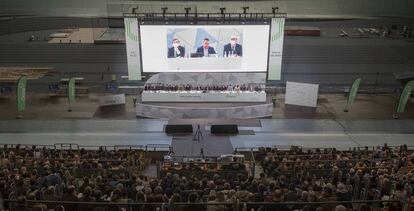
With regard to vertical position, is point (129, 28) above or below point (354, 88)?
above

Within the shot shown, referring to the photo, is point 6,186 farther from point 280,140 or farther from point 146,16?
point 146,16

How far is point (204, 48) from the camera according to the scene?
24750 millimetres

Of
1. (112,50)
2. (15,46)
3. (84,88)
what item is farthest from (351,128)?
(15,46)

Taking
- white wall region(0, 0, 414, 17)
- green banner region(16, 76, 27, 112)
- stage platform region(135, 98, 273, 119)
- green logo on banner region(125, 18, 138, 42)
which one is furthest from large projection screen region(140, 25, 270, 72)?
white wall region(0, 0, 414, 17)

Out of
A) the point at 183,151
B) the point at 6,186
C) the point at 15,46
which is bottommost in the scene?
the point at 183,151

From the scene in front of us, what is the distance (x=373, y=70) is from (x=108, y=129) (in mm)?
19142

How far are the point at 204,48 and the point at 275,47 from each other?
12.3ft

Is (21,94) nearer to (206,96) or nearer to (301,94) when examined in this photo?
(206,96)

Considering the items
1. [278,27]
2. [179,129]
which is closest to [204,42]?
[278,27]

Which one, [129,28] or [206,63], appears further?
[206,63]

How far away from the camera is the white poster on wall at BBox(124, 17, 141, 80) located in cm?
2430

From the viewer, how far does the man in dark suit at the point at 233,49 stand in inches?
971

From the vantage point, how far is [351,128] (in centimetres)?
2194

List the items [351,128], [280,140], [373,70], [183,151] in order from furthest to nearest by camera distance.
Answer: [373,70] → [351,128] → [280,140] → [183,151]
